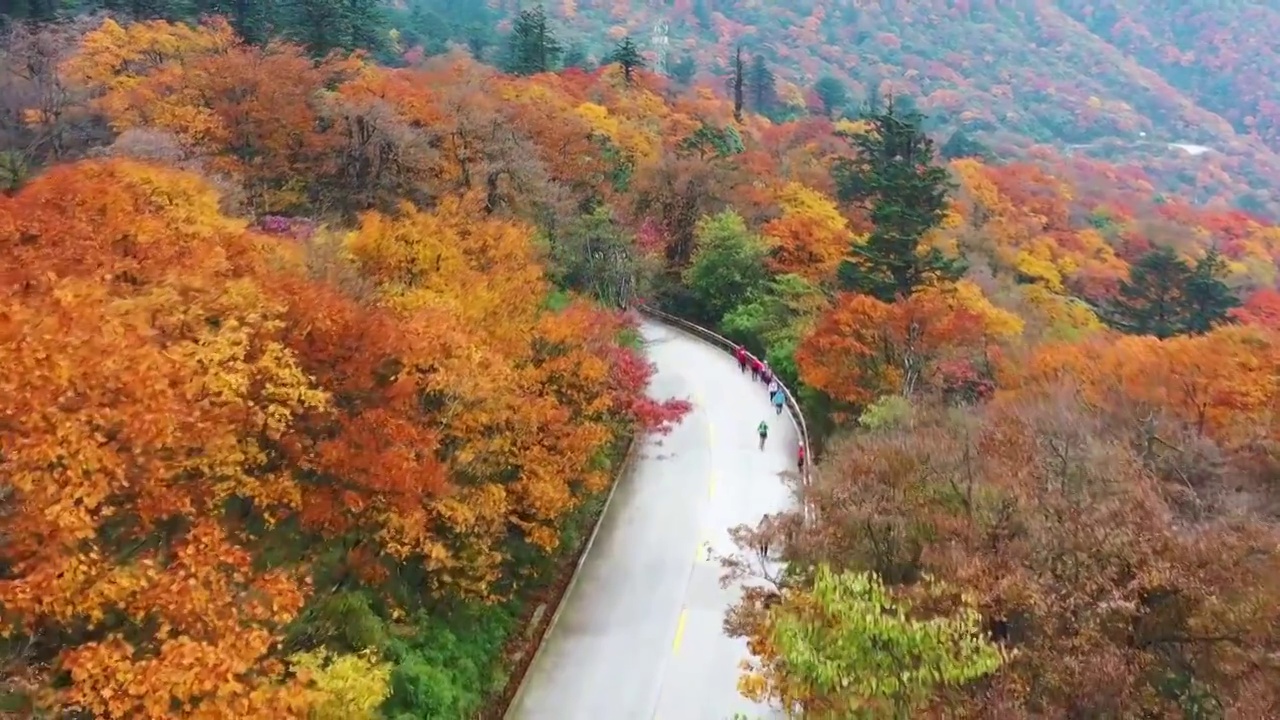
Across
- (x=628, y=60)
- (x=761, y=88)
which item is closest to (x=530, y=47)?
(x=628, y=60)

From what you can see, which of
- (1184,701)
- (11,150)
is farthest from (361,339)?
(11,150)

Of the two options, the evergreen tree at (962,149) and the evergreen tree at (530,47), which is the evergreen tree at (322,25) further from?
the evergreen tree at (962,149)

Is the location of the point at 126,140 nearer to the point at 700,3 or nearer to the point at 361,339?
the point at 361,339

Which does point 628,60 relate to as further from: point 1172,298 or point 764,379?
point 1172,298

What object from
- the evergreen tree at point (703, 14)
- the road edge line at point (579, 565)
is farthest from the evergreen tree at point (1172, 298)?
the evergreen tree at point (703, 14)

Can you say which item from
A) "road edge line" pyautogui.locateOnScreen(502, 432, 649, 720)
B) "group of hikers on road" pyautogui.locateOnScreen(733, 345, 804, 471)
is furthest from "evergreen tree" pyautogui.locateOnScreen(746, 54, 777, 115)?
"road edge line" pyautogui.locateOnScreen(502, 432, 649, 720)

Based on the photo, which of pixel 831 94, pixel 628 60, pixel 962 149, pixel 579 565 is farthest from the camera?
pixel 831 94
